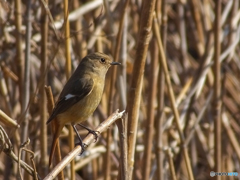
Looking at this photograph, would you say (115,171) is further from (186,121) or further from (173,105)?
(173,105)

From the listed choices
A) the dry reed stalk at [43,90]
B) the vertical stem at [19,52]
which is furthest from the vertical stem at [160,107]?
the vertical stem at [19,52]

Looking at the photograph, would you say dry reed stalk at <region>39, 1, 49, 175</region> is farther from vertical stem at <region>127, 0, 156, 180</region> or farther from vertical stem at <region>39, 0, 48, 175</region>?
vertical stem at <region>127, 0, 156, 180</region>

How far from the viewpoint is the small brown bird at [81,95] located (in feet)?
8.27

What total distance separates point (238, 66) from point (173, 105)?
1.44m

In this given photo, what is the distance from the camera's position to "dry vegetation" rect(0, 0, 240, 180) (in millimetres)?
2506

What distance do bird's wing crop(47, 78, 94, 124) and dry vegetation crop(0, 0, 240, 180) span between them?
103mm

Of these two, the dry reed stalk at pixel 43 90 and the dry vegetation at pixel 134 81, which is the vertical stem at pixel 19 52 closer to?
the dry vegetation at pixel 134 81

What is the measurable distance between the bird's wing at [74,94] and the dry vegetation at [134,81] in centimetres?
10

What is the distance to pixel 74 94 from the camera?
261 cm

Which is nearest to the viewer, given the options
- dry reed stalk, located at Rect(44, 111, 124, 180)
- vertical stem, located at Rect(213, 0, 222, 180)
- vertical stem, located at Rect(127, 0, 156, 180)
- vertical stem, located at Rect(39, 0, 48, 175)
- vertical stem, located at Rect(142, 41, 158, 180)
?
dry reed stalk, located at Rect(44, 111, 124, 180)

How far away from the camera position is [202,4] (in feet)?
13.3

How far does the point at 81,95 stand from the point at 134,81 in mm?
639

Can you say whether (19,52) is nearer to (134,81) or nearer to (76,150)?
(134,81)

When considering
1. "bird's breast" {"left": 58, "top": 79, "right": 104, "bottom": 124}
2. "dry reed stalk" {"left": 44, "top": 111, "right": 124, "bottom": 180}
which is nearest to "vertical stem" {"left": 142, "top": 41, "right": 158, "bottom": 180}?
"bird's breast" {"left": 58, "top": 79, "right": 104, "bottom": 124}
